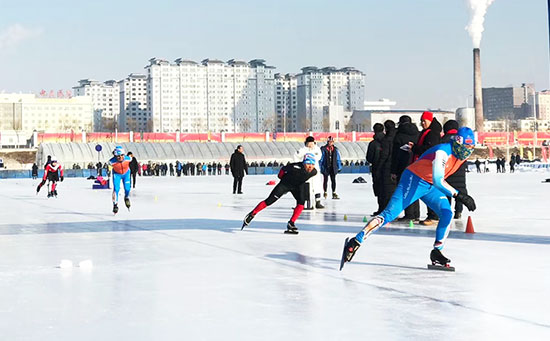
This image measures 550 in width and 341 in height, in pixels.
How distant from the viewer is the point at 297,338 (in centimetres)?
470

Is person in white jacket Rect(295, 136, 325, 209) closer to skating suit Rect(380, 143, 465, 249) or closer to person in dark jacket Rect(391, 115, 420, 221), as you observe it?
person in dark jacket Rect(391, 115, 420, 221)

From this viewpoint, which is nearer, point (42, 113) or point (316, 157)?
point (316, 157)

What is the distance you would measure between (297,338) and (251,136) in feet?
379

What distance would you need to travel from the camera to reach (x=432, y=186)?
7562 mm

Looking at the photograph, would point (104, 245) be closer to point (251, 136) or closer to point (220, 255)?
point (220, 255)

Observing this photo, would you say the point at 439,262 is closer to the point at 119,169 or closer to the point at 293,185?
the point at 293,185

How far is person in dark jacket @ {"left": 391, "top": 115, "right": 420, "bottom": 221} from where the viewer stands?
1204 cm

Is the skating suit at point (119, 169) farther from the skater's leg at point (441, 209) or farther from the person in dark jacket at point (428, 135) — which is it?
the skater's leg at point (441, 209)

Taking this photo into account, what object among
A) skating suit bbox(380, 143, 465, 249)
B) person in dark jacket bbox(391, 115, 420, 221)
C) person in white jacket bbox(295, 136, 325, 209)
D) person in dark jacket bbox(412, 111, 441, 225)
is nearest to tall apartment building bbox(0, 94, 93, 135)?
person in white jacket bbox(295, 136, 325, 209)

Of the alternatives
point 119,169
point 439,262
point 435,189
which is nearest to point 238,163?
point 119,169

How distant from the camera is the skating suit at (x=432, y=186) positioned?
292 inches

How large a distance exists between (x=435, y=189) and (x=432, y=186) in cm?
7

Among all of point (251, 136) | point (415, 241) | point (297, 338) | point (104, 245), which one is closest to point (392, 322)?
point (297, 338)

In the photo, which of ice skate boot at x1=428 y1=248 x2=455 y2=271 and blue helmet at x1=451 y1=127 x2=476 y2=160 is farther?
ice skate boot at x1=428 y1=248 x2=455 y2=271
